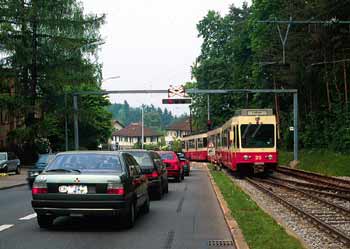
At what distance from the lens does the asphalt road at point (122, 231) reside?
9.94 metres

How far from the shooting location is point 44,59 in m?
48.8

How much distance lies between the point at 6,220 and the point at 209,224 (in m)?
4.25

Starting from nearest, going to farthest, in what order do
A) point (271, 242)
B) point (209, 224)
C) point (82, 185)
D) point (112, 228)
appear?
point (271, 242) → point (82, 185) → point (112, 228) → point (209, 224)

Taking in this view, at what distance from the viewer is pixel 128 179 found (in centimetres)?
1164

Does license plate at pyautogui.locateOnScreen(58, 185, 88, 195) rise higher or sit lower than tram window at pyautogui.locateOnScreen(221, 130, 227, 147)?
lower

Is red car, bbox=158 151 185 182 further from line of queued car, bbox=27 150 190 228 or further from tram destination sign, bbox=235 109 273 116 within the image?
line of queued car, bbox=27 150 190 228

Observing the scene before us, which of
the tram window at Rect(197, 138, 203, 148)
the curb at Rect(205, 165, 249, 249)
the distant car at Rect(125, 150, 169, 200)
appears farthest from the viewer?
the tram window at Rect(197, 138, 203, 148)

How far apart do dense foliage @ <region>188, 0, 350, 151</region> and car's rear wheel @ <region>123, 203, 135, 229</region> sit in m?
15.0

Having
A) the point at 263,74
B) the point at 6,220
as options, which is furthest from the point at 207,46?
the point at 6,220

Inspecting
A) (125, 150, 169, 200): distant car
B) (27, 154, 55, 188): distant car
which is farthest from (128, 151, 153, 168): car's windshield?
(27, 154, 55, 188): distant car

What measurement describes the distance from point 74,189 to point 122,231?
121 centimetres

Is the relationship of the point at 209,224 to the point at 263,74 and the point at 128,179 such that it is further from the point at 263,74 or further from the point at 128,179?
the point at 263,74

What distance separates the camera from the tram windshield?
31.8 metres

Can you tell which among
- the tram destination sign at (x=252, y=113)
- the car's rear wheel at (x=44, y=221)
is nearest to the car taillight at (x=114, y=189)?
the car's rear wheel at (x=44, y=221)
